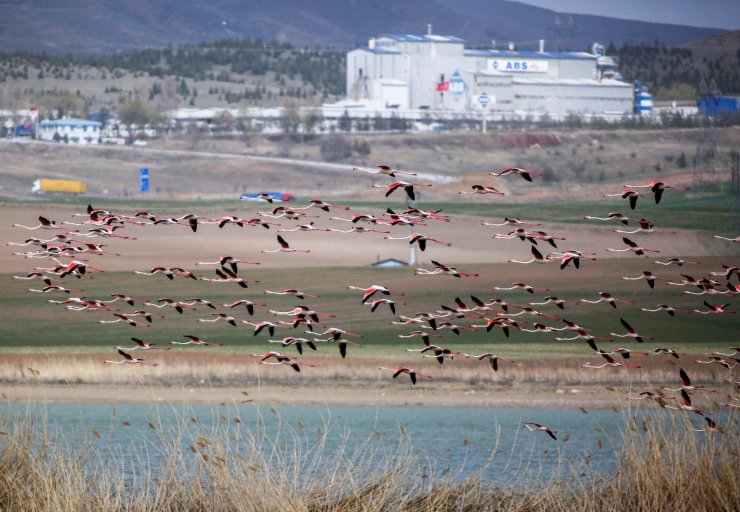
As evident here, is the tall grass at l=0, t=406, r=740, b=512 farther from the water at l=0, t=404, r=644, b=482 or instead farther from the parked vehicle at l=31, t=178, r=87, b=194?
the parked vehicle at l=31, t=178, r=87, b=194

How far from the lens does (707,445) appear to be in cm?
3106

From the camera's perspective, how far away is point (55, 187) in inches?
6132

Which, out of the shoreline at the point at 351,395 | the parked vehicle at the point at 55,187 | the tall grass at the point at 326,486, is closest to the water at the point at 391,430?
the shoreline at the point at 351,395

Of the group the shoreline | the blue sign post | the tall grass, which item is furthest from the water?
the blue sign post

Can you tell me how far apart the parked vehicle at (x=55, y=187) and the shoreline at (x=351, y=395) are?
92350 millimetres

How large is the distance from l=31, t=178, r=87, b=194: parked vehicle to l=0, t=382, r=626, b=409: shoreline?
9235 cm

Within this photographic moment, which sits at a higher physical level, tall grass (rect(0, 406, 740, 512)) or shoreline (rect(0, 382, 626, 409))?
tall grass (rect(0, 406, 740, 512))

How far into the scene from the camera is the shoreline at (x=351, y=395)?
63.5 metres

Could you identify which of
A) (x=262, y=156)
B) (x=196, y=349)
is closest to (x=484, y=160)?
(x=262, y=156)

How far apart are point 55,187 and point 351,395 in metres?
→ 97.2

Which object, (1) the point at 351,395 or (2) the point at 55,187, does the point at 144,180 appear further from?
(1) the point at 351,395

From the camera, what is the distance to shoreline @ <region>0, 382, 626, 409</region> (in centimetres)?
6350

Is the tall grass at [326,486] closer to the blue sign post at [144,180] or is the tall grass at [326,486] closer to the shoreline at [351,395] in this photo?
the shoreline at [351,395]

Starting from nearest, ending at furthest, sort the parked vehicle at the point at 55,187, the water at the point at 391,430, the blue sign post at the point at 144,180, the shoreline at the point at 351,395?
the water at the point at 391,430, the shoreline at the point at 351,395, the parked vehicle at the point at 55,187, the blue sign post at the point at 144,180
